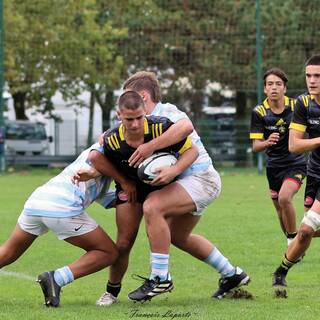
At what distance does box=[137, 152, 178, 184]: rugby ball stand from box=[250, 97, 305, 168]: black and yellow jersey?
393cm

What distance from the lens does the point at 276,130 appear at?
11.0m

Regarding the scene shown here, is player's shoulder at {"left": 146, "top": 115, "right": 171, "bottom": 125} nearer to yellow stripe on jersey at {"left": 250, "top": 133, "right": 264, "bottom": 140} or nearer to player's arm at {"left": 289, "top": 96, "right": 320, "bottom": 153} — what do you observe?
player's arm at {"left": 289, "top": 96, "right": 320, "bottom": 153}

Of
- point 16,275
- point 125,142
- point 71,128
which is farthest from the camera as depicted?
point 71,128

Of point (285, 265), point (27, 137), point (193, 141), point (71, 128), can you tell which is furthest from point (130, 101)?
point (71, 128)

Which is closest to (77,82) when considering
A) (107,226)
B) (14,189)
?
(14,189)

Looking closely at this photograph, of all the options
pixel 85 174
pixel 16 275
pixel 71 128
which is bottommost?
pixel 71 128

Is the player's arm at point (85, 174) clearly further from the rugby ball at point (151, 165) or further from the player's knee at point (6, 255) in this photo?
the player's knee at point (6, 255)

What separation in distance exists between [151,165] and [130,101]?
49cm

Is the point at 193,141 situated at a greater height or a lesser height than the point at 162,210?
greater

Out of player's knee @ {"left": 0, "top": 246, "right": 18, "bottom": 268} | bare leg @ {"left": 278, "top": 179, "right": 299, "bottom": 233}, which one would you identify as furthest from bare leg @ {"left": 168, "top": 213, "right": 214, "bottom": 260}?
bare leg @ {"left": 278, "top": 179, "right": 299, "bottom": 233}

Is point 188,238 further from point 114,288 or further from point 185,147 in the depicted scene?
point 185,147

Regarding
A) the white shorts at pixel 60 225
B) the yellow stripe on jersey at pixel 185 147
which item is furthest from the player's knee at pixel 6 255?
the yellow stripe on jersey at pixel 185 147

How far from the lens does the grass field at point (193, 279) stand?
275 inches

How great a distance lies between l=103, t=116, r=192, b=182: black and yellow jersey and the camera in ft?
23.9
